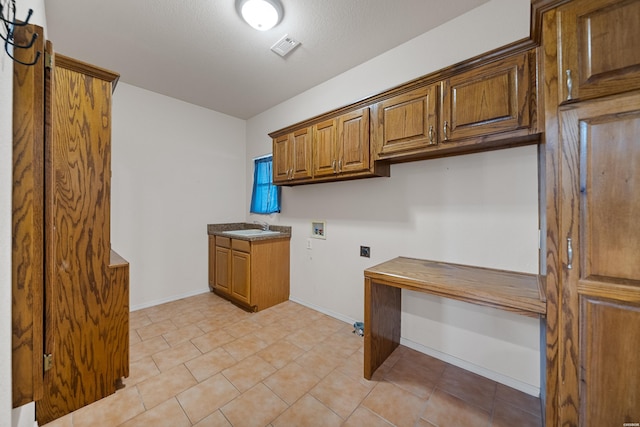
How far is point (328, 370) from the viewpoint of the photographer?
74.4 inches

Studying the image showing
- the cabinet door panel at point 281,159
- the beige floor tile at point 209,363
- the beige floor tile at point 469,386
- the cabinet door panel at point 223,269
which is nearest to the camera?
the beige floor tile at point 469,386

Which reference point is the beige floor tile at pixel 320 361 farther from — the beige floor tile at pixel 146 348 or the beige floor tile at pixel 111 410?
the beige floor tile at pixel 146 348

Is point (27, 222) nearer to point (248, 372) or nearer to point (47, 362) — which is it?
point (47, 362)

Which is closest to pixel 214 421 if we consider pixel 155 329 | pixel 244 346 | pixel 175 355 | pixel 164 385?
pixel 164 385

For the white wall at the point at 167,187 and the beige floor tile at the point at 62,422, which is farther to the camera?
the white wall at the point at 167,187

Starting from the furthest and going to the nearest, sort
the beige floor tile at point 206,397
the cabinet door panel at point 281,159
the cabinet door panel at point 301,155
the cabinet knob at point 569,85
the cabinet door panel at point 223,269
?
the cabinet door panel at point 223,269 → the cabinet door panel at point 281,159 → the cabinet door panel at point 301,155 → the beige floor tile at point 206,397 → the cabinet knob at point 569,85

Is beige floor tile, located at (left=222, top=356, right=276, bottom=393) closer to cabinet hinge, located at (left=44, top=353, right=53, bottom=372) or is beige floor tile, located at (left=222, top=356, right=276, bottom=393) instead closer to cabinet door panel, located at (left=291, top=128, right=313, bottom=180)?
cabinet hinge, located at (left=44, top=353, right=53, bottom=372)

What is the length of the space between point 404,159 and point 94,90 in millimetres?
2252

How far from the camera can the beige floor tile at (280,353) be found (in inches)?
78.2

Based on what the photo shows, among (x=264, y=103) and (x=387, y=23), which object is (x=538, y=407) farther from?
(x=264, y=103)

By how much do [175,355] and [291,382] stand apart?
106 cm

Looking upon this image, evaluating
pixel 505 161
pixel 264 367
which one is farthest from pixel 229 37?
pixel 264 367

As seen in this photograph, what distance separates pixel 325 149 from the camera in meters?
2.45

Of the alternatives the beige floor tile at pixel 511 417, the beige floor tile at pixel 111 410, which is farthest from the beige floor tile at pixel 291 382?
the beige floor tile at pixel 511 417
